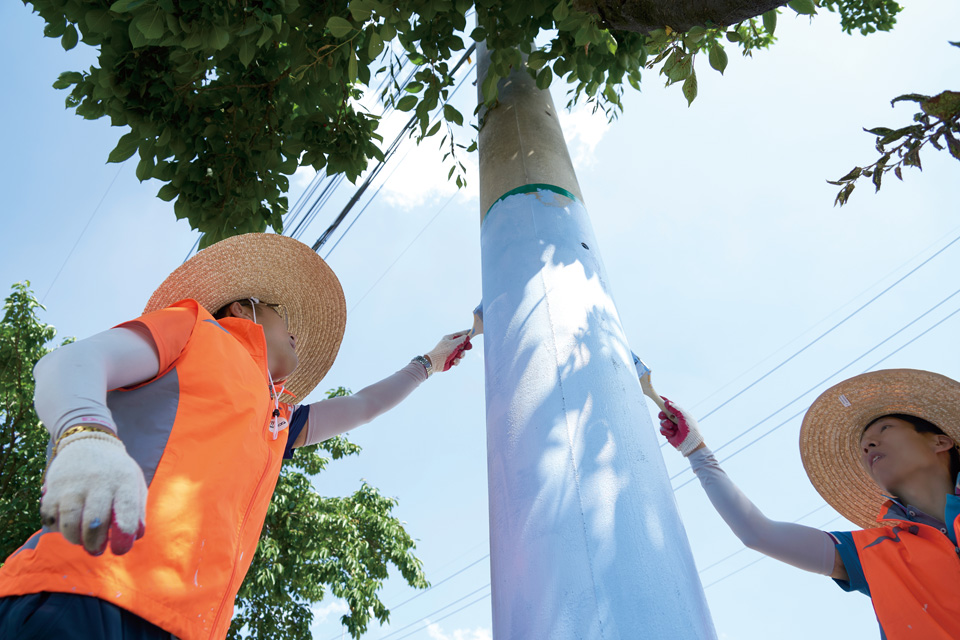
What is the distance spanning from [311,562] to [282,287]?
18.4 ft

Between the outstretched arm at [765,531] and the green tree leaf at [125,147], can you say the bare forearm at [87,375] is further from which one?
the outstretched arm at [765,531]

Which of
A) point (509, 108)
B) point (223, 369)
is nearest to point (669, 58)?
point (509, 108)

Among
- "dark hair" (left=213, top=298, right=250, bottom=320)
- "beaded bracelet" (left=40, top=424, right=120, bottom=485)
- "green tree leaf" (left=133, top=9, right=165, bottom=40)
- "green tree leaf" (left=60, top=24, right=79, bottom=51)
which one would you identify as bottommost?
"beaded bracelet" (left=40, top=424, right=120, bottom=485)

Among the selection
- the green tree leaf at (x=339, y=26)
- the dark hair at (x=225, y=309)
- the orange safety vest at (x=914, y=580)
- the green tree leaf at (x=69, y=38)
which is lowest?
the orange safety vest at (x=914, y=580)

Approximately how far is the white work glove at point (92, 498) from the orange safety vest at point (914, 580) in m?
2.10

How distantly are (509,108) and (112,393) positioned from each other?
6.73 ft

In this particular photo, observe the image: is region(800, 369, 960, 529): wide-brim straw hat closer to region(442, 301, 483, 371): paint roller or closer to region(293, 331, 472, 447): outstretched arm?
region(442, 301, 483, 371): paint roller

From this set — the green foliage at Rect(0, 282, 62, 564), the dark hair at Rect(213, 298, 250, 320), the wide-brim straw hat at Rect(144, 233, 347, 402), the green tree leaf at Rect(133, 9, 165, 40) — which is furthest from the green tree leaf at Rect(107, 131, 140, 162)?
the green foliage at Rect(0, 282, 62, 564)

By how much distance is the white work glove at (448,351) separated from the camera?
2.94m

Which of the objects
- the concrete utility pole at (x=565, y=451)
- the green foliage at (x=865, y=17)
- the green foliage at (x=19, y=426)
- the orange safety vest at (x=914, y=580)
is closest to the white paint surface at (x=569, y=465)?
the concrete utility pole at (x=565, y=451)

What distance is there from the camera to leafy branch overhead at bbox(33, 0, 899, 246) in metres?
2.40

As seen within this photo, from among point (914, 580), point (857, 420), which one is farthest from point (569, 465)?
point (857, 420)

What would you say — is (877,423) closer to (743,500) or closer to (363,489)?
(743,500)

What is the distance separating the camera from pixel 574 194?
2.48 m
